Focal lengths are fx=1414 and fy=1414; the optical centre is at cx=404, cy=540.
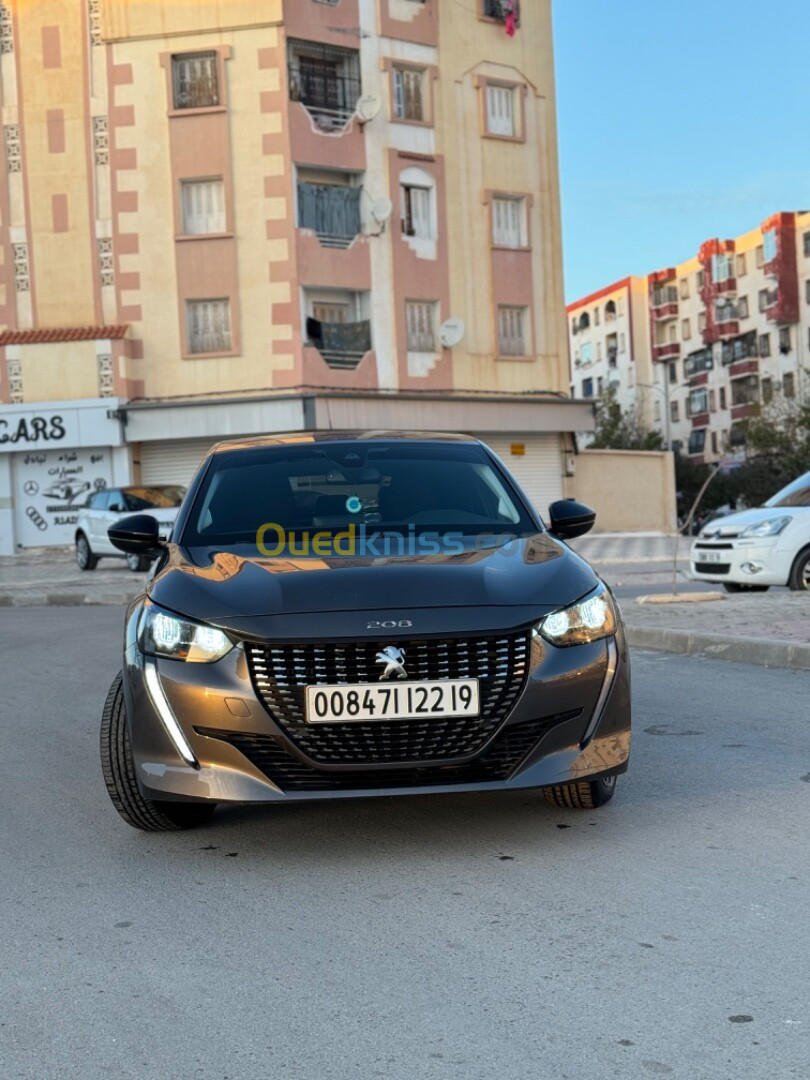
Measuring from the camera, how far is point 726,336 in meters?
88.4

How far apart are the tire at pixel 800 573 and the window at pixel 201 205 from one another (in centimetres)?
2378

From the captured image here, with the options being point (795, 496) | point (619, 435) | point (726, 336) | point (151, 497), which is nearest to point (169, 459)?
point (151, 497)

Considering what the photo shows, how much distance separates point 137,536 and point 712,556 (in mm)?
10319

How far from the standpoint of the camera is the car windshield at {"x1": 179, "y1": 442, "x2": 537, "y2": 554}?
19.0ft

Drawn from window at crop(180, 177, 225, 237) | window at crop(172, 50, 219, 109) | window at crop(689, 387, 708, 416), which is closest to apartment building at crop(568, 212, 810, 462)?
window at crop(689, 387, 708, 416)

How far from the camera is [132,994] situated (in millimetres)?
3523

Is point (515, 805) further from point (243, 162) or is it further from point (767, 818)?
point (243, 162)

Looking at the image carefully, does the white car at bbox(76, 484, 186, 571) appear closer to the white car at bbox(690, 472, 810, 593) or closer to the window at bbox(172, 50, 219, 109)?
the window at bbox(172, 50, 219, 109)

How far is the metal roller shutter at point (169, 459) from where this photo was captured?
3550 cm

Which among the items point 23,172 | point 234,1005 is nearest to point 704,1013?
point 234,1005

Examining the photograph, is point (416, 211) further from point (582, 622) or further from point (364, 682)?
point (364, 682)

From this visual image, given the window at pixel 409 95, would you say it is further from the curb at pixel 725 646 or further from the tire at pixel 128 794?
the tire at pixel 128 794

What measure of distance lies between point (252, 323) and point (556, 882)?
31.5 metres

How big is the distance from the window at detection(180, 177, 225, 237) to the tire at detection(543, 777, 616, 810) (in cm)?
3177
